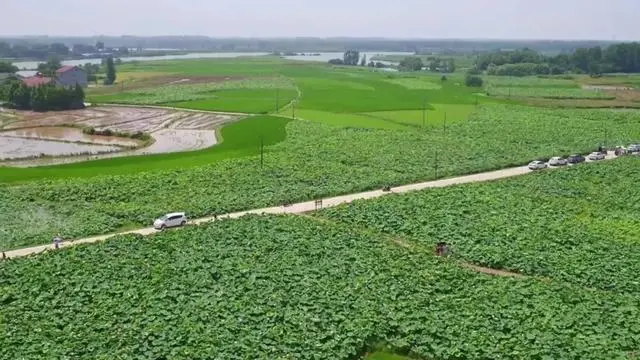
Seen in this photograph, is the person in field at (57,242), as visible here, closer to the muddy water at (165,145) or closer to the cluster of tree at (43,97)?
the muddy water at (165,145)

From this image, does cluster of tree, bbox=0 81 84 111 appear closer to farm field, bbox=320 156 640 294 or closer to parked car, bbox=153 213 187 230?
parked car, bbox=153 213 187 230

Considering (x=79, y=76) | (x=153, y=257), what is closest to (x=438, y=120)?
(x=153, y=257)

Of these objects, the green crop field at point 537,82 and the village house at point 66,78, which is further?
the green crop field at point 537,82

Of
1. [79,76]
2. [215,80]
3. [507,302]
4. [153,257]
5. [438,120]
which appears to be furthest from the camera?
[215,80]

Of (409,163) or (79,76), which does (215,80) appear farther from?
(409,163)

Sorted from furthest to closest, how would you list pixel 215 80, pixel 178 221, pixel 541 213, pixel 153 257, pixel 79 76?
pixel 215 80
pixel 79 76
pixel 541 213
pixel 178 221
pixel 153 257

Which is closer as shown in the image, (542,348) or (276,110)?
(542,348)

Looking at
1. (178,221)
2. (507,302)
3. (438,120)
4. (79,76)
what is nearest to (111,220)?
(178,221)

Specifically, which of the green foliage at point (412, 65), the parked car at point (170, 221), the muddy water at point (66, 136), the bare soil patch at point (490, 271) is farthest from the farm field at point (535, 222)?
the green foliage at point (412, 65)
